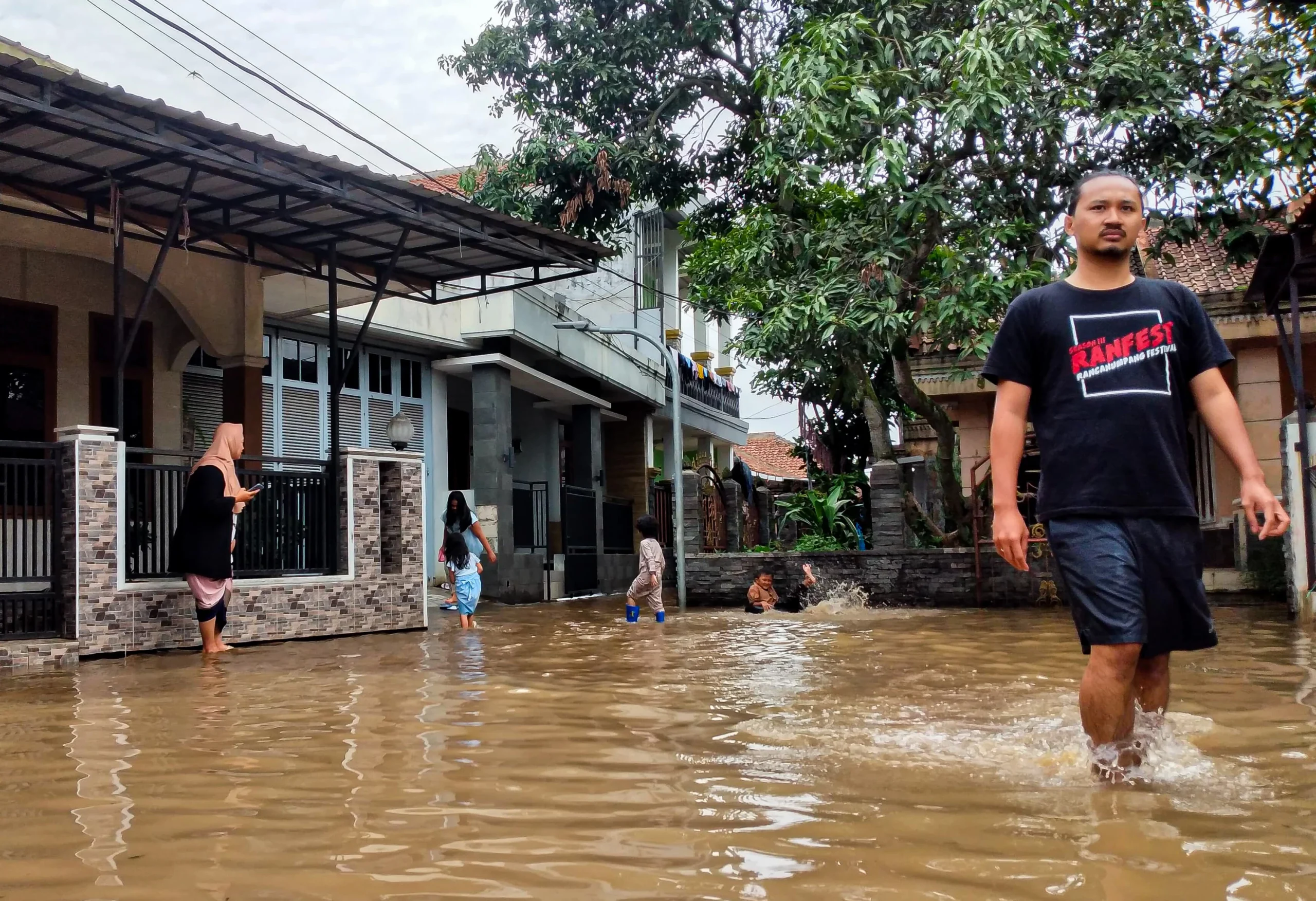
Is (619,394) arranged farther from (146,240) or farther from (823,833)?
(823,833)

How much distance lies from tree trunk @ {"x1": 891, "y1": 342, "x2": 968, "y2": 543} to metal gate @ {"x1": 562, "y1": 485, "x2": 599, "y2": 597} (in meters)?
7.01

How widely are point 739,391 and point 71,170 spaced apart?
2725cm

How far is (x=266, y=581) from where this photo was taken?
1134 centimetres

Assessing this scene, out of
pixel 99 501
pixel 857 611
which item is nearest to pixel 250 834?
pixel 99 501

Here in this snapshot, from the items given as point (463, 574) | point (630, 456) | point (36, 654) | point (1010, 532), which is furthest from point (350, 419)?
point (1010, 532)

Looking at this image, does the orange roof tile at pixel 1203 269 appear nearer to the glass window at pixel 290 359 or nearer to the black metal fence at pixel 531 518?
the black metal fence at pixel 531 518

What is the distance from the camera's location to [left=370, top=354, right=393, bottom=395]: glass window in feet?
60.9

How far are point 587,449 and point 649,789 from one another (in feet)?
65.8

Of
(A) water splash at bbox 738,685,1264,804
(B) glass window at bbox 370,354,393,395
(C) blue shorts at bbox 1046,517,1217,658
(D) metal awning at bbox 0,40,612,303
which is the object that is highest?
(D) metal awning at bbox 0,40,612,303

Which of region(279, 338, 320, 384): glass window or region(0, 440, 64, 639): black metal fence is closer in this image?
region(0, 440, 64, 639): black metal fence

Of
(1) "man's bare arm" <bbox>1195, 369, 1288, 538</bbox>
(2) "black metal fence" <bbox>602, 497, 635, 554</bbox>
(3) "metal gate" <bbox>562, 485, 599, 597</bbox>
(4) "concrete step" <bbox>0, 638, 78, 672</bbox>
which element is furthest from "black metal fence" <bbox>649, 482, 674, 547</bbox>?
(1) "man's bare arm" <bbox>1195, 369, 1288, 538</bbox>

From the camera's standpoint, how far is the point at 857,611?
15.4 metres

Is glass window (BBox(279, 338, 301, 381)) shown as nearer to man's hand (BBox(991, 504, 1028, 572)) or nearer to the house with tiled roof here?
the house with tiled roof

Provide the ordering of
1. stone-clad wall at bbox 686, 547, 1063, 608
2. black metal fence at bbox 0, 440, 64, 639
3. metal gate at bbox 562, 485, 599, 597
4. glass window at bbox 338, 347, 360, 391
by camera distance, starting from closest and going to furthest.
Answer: black metal fence at bbox 0, 440, 64, 639 < stone-clad wall at bbox 686, 547, 1063, 608 < glass window at bbox 338, 347, 360, 391 < metal gate at bbox 562, 485, 599, 597
